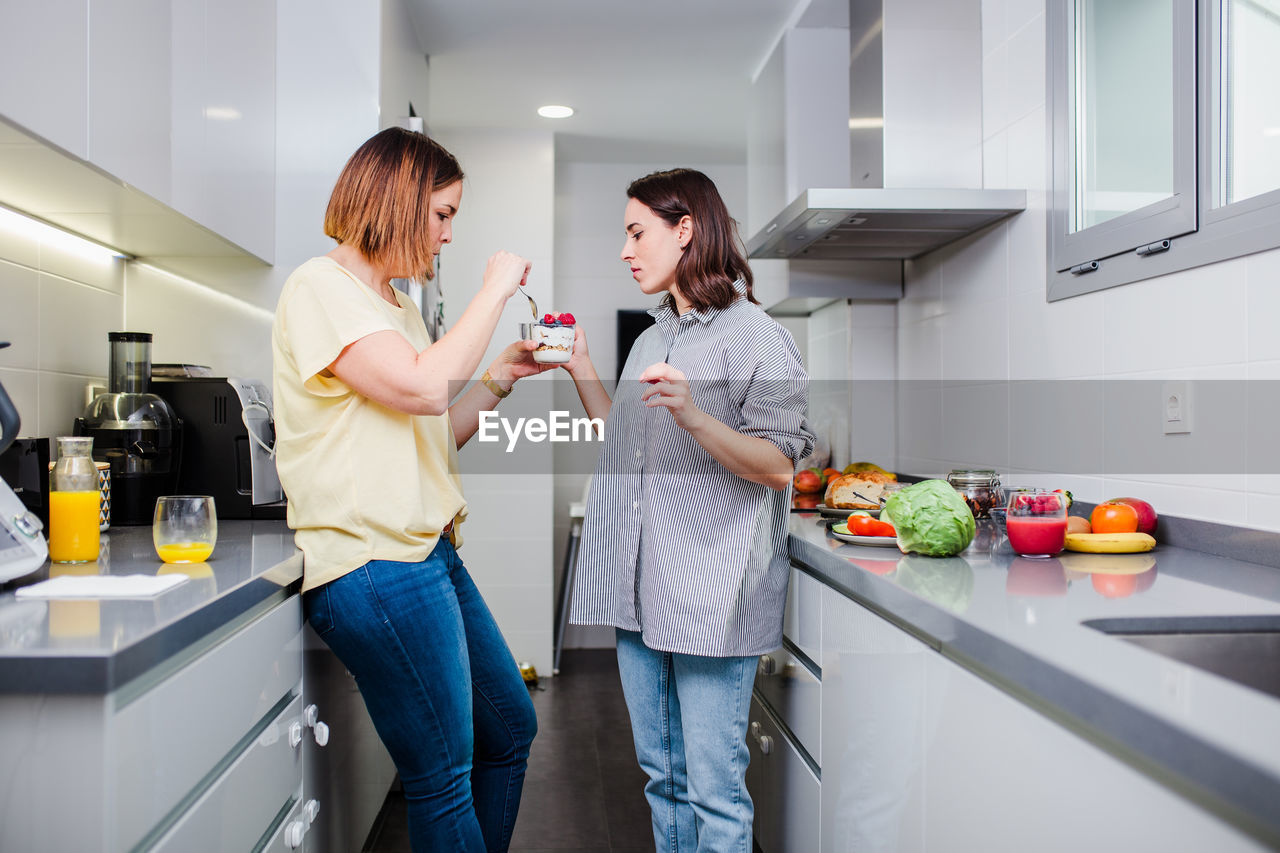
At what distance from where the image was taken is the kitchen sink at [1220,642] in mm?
1101

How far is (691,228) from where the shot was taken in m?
1.62

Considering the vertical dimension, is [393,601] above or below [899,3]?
below

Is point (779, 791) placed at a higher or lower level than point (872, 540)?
lower

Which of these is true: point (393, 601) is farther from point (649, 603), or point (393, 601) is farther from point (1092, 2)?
point (1092, 2)

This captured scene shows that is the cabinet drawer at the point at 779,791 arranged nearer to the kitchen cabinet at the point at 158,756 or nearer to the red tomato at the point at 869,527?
the red tomato at the point at 869,527

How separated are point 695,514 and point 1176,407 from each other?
0.90m

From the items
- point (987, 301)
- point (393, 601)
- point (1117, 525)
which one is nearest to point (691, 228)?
point (393, 601)

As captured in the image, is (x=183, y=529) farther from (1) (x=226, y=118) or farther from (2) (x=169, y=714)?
(1) (x=226, y=118)

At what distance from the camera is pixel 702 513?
61.2 inches

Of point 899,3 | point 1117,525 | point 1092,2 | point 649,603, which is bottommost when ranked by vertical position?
point 649,603

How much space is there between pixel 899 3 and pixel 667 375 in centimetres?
167

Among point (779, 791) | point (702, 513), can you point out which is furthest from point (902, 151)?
point (779, 791)

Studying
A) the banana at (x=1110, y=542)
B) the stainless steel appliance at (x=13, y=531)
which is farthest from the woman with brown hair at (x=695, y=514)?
the stainless steel appliance at (x=13, y=531)

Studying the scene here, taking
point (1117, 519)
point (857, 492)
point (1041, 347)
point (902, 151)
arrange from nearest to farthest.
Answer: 1. point (1117, 519)
2. point (1041, 347)
3. point (857, 492)
4. point (902, 151)
